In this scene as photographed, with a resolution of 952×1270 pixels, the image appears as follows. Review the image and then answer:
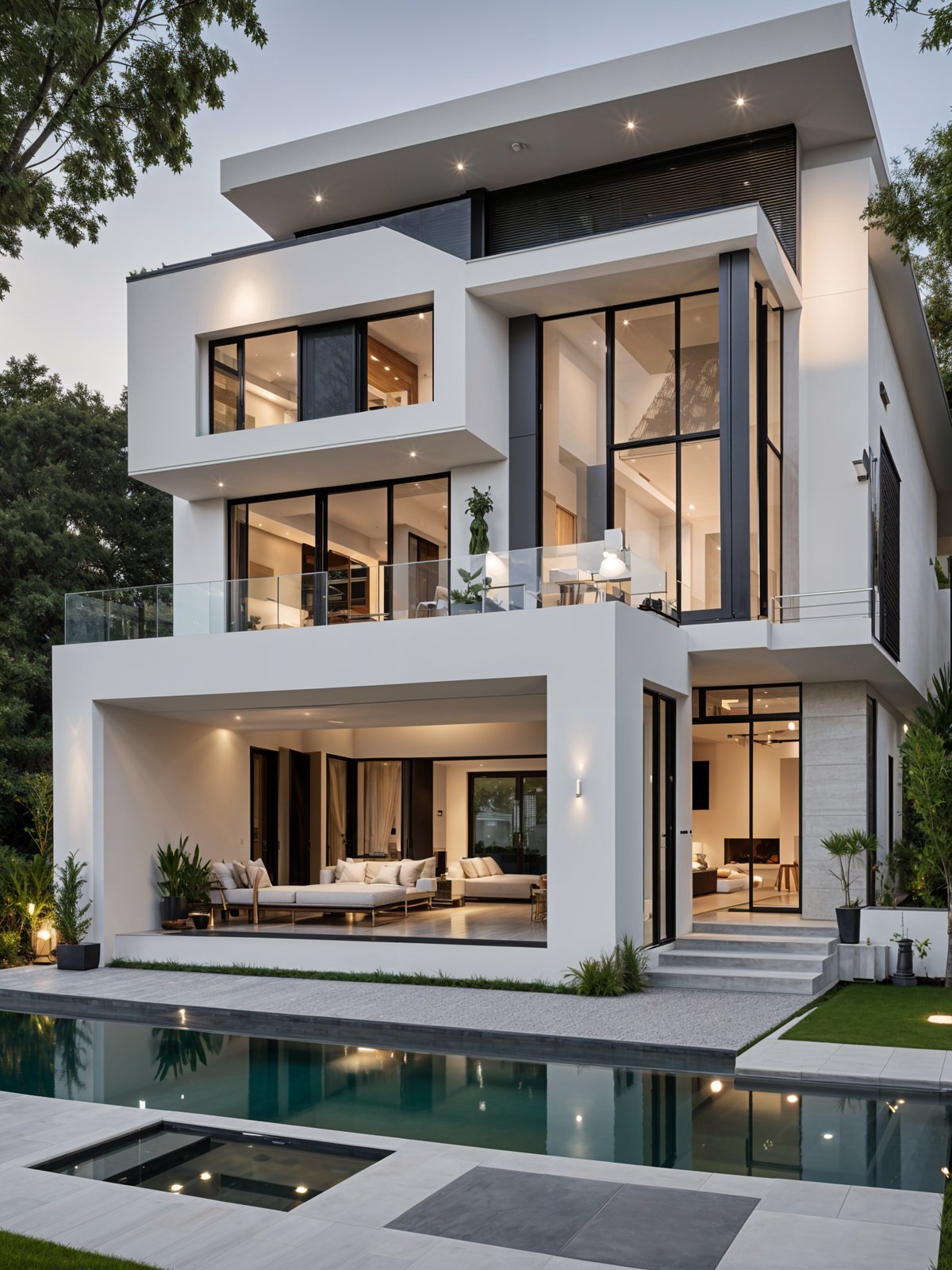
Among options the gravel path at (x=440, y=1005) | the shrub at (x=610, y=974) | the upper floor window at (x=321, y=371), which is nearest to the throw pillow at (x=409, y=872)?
the gravel path at (x=440, y=1005)

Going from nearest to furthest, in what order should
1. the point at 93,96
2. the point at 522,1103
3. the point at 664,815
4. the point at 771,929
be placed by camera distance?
1. the point at 93,96
2. the point at 522,1103
3. the point at 664,815
4. the point at 771,929

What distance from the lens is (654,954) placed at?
1332 centimetres

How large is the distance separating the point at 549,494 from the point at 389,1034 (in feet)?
27.1

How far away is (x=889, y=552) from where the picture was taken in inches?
703

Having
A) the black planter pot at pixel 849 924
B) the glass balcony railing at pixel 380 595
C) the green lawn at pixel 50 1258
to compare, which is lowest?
the black planter pot at pixel 849 924

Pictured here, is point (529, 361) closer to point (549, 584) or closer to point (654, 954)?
point (549, 584)

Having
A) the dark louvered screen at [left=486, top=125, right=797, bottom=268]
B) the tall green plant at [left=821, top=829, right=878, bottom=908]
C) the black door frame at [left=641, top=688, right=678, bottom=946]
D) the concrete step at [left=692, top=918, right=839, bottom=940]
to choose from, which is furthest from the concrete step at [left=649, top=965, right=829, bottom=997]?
the dark louvered screen at [left=486, top=125, right=797, bottom=268]

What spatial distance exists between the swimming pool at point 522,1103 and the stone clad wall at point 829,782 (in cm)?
718

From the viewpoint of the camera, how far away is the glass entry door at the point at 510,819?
69.4 ft

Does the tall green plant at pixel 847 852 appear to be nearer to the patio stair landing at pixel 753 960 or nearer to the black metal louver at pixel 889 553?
the patio stair landing at pixel 753 960

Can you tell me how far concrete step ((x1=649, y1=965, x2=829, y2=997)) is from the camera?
12.3m

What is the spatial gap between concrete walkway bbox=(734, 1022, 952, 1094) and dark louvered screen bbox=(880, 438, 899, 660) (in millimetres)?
7371

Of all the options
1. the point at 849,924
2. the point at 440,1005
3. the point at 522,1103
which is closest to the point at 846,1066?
the point at 522,1103

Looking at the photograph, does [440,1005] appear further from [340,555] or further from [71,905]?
[340,555]
